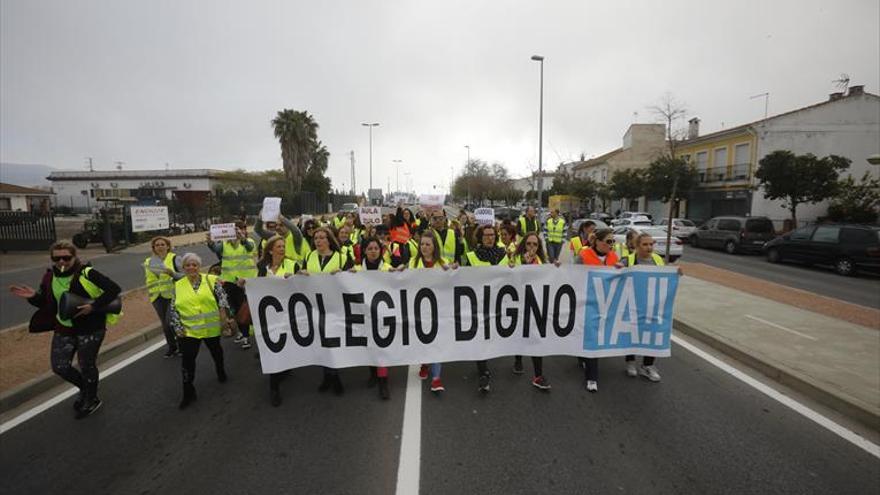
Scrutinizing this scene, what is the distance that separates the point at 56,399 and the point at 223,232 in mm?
2918

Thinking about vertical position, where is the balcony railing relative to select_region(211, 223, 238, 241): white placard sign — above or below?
above

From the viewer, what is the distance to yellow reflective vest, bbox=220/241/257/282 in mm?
5938

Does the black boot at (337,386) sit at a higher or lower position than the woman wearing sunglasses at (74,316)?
lower

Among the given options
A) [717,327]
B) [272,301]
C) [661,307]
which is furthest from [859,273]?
[272,301]

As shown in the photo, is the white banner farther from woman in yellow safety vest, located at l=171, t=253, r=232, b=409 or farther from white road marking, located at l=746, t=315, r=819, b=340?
white road marking, located at l=746, t=315, r=819, b=340

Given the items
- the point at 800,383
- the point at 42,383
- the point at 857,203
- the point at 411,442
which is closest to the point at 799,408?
the point at 800,383

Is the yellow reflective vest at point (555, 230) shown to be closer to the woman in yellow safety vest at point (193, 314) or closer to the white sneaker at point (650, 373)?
the white sneaker at point (650, 373)

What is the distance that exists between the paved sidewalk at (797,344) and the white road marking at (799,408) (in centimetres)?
27

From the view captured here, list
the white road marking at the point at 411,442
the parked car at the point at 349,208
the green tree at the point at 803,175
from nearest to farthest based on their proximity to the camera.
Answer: the white road marking at the point at 411,442 < the parked car at the point at 349,208 < the green tree at the point at 803,175

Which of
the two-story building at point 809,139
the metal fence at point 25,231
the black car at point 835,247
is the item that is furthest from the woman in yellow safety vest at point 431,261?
the two-story building at point 809,139

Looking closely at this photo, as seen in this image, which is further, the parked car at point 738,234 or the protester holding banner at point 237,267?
the parked car at point 738,234

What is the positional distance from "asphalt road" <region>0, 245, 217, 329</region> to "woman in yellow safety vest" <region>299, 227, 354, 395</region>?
A: 6364 mm

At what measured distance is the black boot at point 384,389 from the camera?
4387mm

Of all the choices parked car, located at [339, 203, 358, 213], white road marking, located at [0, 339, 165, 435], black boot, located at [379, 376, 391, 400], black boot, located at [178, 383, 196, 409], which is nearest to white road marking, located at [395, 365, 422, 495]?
black boot, located at [379, 376, 391, 400]
